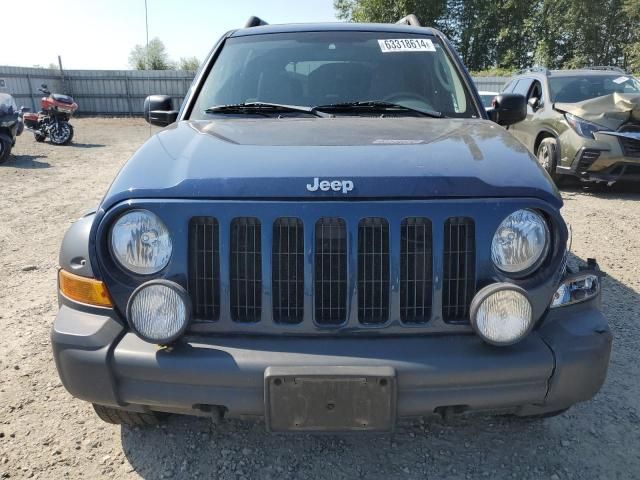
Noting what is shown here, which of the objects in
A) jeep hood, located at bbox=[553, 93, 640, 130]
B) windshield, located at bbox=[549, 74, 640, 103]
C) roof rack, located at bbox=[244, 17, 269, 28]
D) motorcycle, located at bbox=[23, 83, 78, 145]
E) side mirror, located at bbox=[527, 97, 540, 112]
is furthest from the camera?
motorcycle, located at bbox=[23, 83, 78, 145]

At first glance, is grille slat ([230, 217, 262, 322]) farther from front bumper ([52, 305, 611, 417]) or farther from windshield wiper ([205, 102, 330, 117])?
windshield wiper ([205, 102, 330, 117])

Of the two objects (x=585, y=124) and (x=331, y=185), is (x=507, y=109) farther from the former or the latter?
(x=585, y=124)

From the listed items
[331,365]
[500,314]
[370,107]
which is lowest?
[331,365]

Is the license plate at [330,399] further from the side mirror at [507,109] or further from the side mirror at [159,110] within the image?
the side mirror at [159,110]

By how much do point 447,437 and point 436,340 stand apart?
0.87 m

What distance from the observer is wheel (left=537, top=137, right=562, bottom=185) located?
829 centimetres

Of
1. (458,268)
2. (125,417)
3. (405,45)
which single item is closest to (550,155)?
(405,45)

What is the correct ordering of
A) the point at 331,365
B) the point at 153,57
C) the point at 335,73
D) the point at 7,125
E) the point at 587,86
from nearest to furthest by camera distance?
the point at 331,365 → the point at 335,73 → the point at 587,86 → the point at 7,125 → the point at 153,57

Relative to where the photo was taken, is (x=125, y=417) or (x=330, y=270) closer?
(x=330, y=270)

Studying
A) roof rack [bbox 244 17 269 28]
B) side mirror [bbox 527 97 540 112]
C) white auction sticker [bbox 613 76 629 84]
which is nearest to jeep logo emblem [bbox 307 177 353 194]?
roof rack [bbox 244 17 269 28]

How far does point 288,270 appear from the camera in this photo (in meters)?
2.07

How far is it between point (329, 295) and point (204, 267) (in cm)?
50

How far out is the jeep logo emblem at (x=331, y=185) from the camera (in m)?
2.04

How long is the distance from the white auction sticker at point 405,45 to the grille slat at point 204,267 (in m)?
2.06
